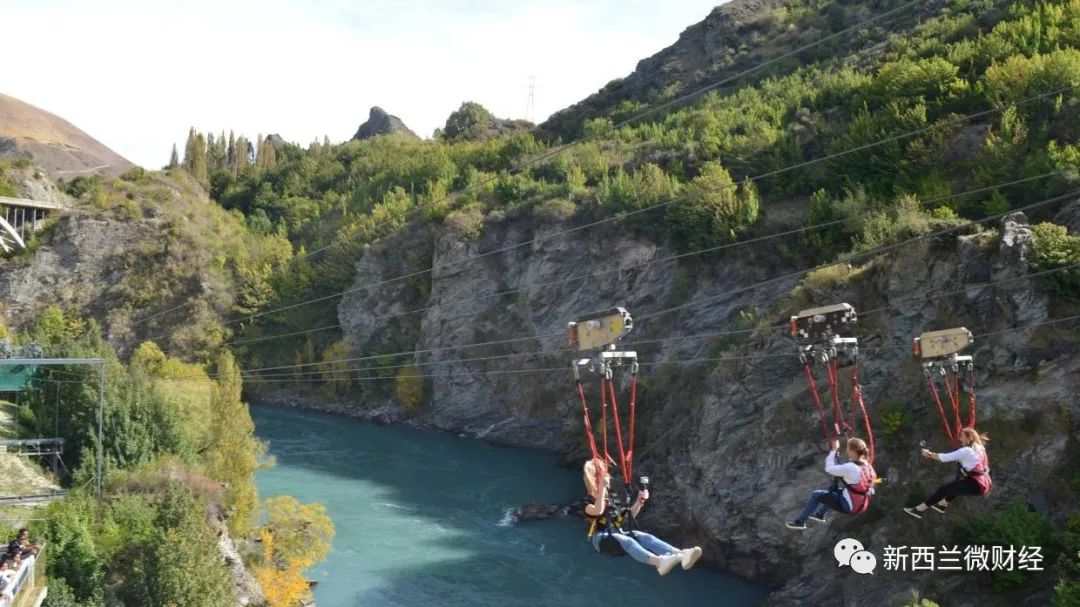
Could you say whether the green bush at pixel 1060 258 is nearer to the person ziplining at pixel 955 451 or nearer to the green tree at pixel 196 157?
the person ziplining at pixel 955 451

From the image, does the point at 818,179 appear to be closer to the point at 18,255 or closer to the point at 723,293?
the point at 723,293

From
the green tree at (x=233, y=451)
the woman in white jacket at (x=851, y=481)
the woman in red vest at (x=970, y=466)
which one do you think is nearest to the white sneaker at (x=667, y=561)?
the woman in white jacket at (x=851, y=481)

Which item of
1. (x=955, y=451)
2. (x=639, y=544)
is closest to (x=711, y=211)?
(x=955, y=451)

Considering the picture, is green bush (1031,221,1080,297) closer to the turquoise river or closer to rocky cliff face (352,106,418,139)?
the turquoise river

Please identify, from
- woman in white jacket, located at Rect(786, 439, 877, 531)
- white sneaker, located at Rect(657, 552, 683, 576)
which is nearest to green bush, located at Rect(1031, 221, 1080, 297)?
woman in white jacket, located at Rect(786, 439, 877, 531)

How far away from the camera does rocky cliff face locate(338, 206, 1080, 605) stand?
26.8 metres

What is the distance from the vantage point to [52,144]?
9325 cm

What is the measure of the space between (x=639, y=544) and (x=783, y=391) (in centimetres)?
1977

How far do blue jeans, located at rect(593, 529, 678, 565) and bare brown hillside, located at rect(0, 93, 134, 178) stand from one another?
77586mm

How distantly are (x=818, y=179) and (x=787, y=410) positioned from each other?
50.9ft

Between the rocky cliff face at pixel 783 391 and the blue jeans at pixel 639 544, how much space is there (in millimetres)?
14847

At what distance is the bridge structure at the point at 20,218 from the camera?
61566 millimetres

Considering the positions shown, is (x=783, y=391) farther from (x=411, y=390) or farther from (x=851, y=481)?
(x=411, y=390)

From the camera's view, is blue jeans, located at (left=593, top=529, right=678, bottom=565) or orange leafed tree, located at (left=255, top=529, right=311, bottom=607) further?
orange leafed tree, located at (left=255, top=529, right=311, bottom=607)
